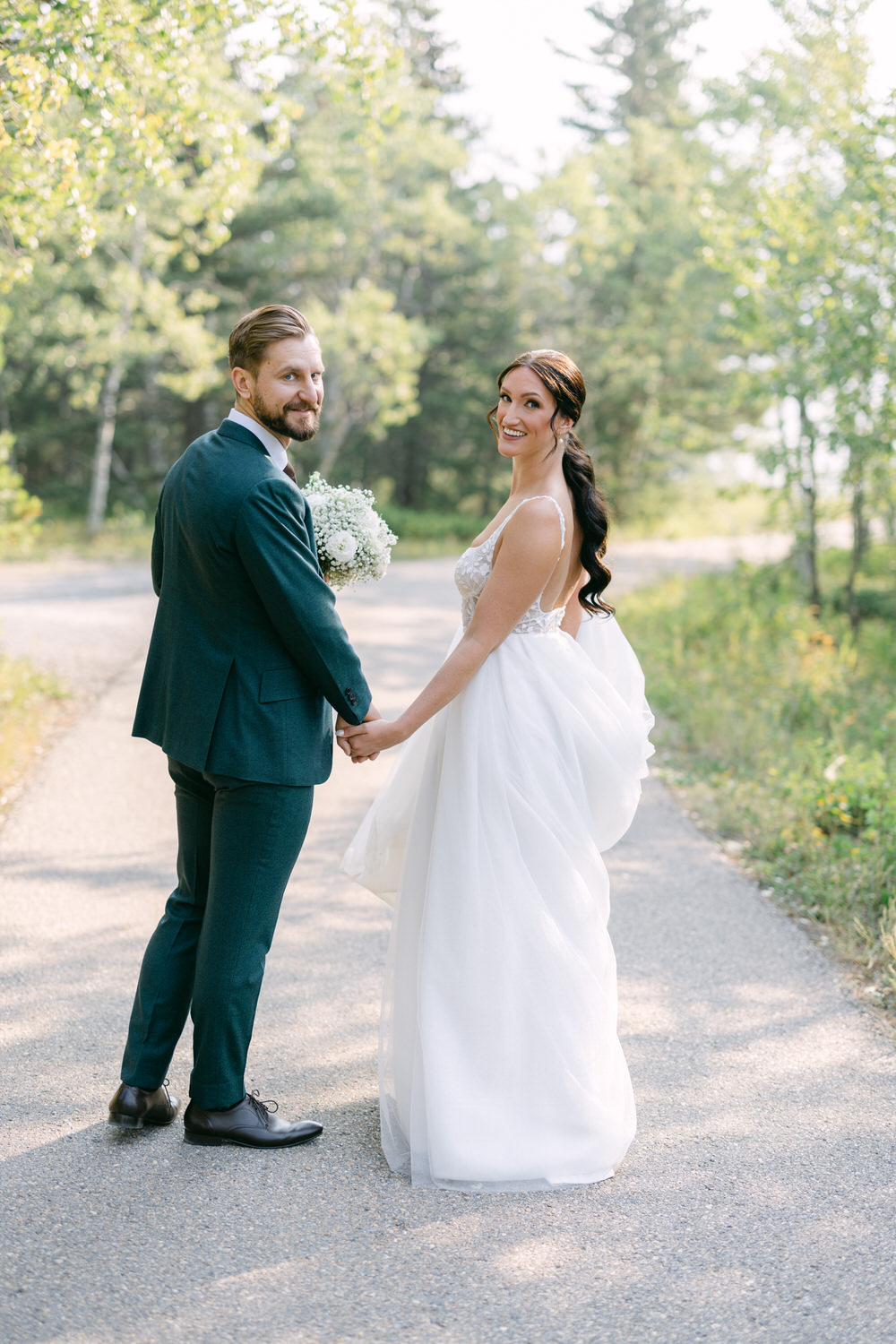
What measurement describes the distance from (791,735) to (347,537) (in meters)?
5.84

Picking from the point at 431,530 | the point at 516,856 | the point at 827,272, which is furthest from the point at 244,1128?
the point at 431,530

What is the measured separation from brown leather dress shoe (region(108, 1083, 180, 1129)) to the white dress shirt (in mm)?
1891

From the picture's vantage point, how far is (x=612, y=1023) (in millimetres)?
3391

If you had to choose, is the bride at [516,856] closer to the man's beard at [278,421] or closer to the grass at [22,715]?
the man's beard at [278,421]

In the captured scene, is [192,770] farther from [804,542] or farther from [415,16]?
[415,16]

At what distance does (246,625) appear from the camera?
3096mm

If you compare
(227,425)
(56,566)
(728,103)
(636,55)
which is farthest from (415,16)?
(227,425)

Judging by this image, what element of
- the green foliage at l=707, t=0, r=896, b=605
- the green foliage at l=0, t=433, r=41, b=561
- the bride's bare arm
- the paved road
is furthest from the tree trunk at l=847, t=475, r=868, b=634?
the bride's bare arm

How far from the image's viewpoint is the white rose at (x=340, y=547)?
3.41 metres

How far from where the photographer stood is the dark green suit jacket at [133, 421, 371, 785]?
2.98 metres

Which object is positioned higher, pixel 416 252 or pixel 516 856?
pixel 416 252

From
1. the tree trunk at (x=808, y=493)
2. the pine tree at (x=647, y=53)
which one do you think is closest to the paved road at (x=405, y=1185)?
the tree trunk at (x=808, y=493)

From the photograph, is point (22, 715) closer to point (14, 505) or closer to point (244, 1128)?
point (244, 1128)

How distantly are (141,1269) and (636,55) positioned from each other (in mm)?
43500
